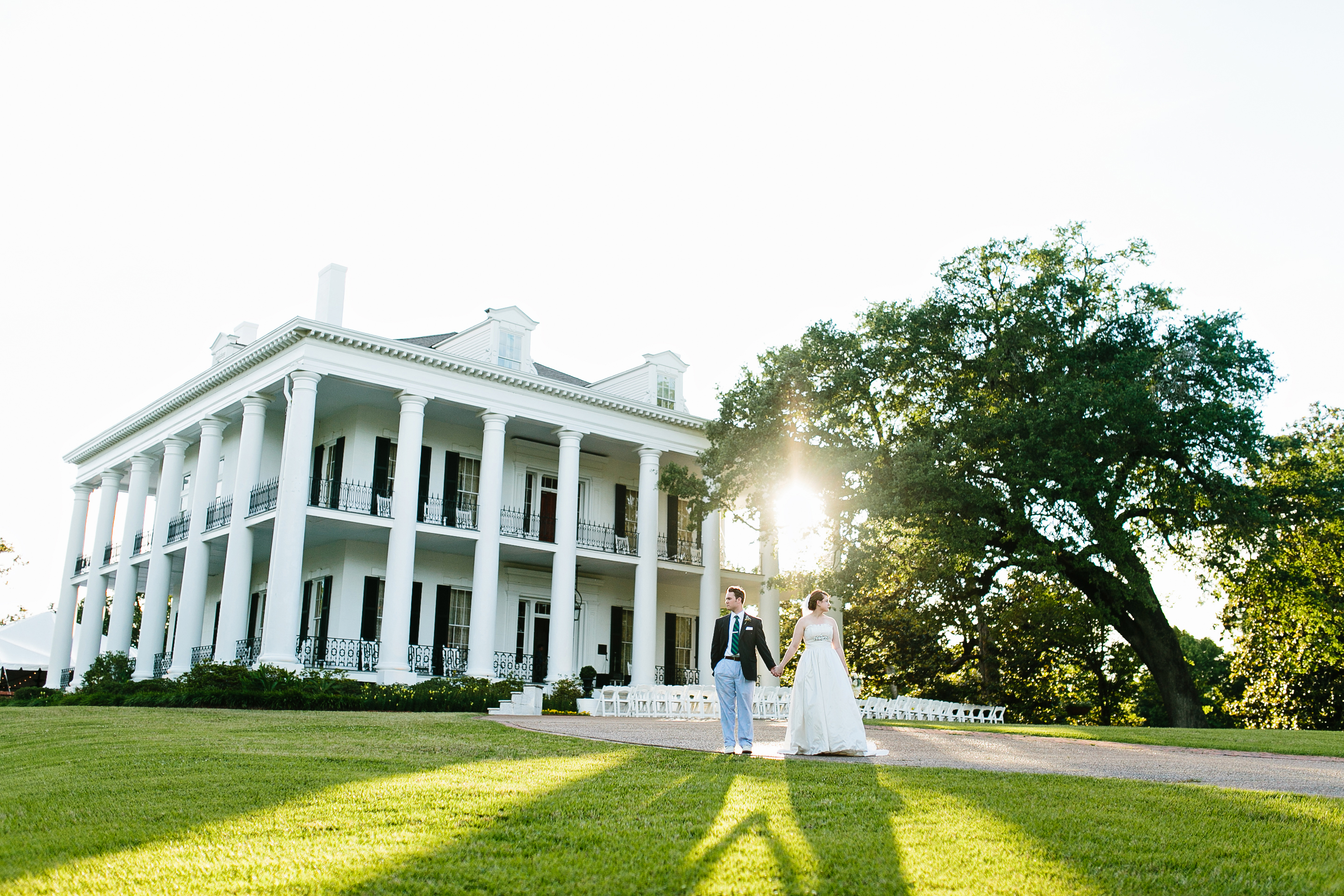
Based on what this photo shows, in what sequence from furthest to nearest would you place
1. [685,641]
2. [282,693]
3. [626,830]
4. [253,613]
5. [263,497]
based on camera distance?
[685,641], [253,613], [263,497], [282,693], [626,830]

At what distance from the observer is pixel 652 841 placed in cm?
541

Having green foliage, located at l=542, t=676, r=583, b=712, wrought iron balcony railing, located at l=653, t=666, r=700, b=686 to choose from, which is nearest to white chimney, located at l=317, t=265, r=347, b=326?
green foliage, located at l=542, t=676, r=583, b=712

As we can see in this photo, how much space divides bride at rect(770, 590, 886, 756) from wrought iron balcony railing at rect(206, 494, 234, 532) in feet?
72.8

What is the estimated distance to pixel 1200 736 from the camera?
16.7 m

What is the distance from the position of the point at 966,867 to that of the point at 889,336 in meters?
21.8

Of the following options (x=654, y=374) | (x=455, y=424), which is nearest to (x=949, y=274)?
(x=654, y=374)

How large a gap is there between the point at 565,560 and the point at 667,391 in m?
7.40

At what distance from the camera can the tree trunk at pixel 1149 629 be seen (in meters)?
24.9

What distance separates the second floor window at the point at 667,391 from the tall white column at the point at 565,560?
4.06 m

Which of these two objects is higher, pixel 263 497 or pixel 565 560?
pixel 263 497

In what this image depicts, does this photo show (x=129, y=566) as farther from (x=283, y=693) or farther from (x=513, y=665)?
(x=283, y=693)

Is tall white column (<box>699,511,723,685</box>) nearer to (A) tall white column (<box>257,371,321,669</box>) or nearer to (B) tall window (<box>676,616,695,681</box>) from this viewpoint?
(B) tall window (<box>676,616,695,681</box>)

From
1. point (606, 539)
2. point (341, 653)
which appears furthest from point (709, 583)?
point (341, 653)

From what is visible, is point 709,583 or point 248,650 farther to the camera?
point 709,583
